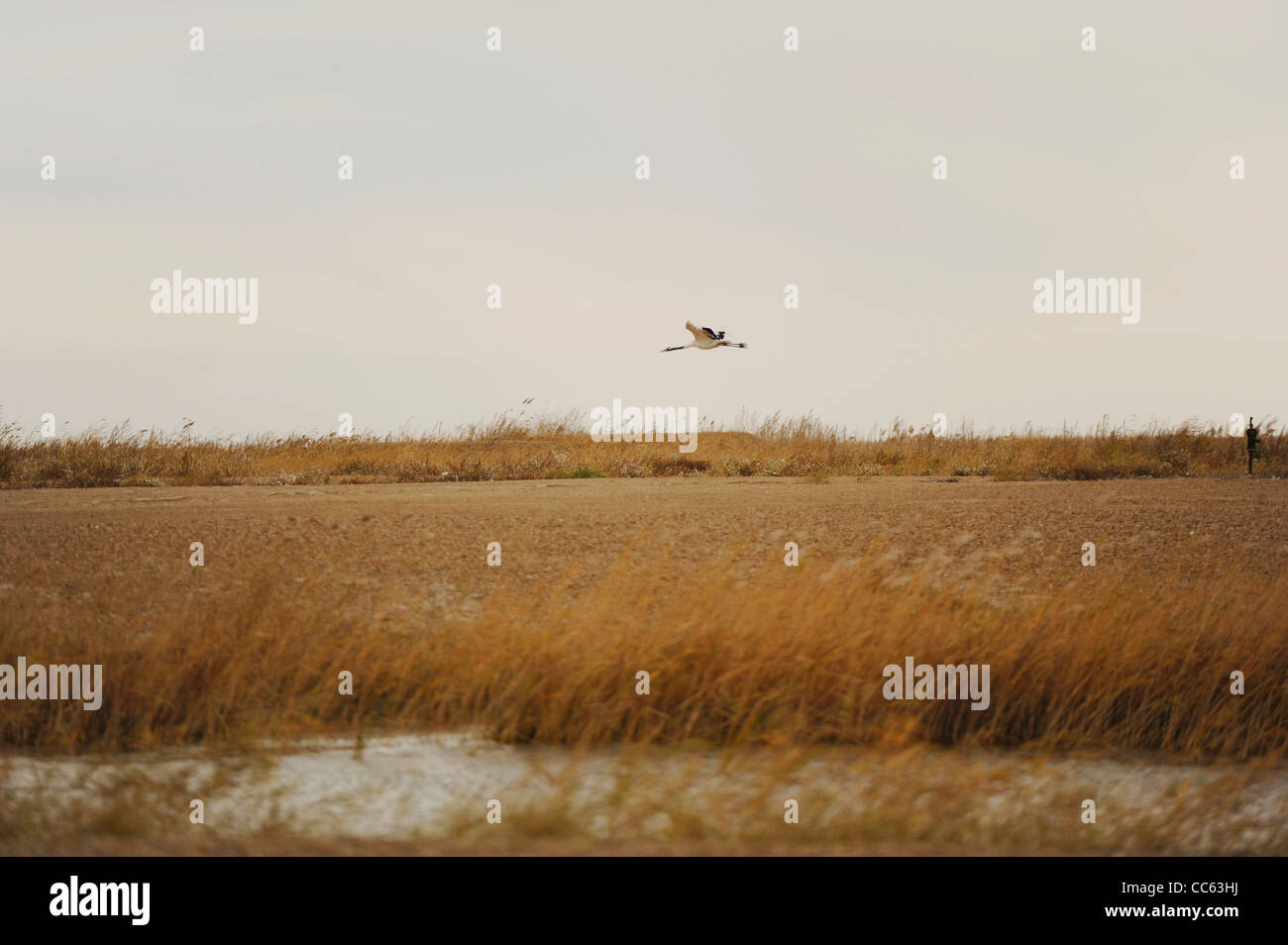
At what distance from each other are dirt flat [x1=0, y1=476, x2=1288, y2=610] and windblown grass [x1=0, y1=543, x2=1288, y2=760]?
4.94 ft

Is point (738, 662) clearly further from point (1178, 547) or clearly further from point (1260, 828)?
point (1178, 547)

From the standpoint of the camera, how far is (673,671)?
8.00 meters

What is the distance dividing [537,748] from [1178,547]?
865cm

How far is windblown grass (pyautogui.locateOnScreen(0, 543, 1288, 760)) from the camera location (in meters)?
7.72

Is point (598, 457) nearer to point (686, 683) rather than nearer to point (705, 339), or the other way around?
point (705, 339)

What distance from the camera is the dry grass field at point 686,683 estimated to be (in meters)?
5.77

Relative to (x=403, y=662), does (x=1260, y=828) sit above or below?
below

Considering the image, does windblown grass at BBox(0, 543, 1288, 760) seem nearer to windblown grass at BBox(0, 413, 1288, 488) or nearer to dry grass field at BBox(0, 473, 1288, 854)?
dry grass field at BBox(0, 473, 1288, 854)

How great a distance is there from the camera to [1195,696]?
845 cm

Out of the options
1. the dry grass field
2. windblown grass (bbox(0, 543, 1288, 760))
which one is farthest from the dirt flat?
windblown grass (bbox(0, 543, 1288, 760))

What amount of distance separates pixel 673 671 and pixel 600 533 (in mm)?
5664

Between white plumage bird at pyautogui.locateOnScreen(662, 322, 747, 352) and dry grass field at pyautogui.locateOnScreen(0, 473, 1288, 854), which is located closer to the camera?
dry grass field at pyautogui.locateOnScreen(0, 473, 1288, 854)
